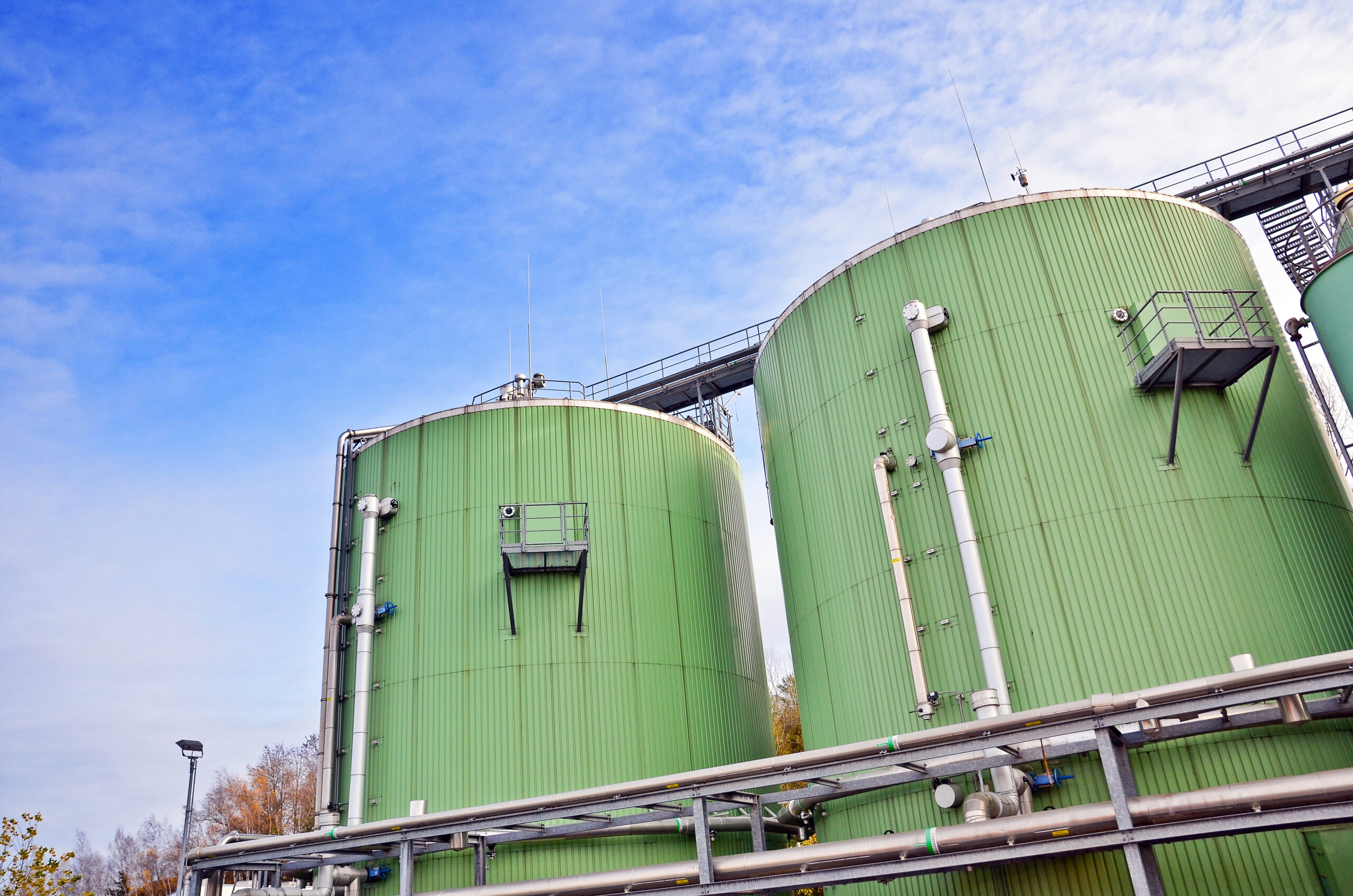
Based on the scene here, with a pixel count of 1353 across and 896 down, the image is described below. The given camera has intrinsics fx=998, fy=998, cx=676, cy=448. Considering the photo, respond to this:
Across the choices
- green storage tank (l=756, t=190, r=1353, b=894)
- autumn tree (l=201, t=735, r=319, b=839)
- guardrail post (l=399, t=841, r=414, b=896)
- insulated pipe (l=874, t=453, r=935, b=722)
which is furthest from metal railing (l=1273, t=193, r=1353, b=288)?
autumn tree (l=201, t=735, r=319, b=839)

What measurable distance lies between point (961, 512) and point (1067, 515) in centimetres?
203

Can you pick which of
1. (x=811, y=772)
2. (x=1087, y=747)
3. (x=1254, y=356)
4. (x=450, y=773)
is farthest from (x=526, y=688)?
(x=1254, y=356)

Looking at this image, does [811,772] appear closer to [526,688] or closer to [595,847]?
[595,847]

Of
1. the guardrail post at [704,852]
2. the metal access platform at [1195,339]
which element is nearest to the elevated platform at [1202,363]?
the metal access platform at [1195,339]

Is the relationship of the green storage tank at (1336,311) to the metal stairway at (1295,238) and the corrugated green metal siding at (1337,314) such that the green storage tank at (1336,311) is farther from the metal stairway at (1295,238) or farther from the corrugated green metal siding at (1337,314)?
the metal stairway at (1295,238)

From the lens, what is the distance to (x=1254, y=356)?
65.0ft

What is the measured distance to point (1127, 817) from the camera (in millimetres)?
14648

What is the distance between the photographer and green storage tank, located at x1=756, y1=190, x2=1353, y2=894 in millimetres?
18109

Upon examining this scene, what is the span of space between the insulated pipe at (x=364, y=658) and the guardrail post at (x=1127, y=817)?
688 inches

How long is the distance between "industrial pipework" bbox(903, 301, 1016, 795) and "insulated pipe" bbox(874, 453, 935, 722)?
3.57ft

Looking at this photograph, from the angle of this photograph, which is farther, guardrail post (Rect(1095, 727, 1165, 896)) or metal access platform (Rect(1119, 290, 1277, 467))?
metal access platform (Rect(1119, 290, 1277, 467))

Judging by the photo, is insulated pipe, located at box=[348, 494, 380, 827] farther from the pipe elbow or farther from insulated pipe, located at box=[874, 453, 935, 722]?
the pipe elbow

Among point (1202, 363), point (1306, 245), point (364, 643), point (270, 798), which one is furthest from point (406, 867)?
point (270, 798)

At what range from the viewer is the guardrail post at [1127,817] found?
14.4 m
